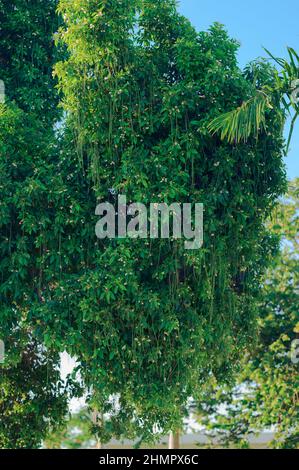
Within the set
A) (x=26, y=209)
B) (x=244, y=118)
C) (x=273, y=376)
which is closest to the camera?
(x=244, y=118)

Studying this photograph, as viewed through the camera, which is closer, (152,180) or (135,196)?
(135,196)

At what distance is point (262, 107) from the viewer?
273 inches

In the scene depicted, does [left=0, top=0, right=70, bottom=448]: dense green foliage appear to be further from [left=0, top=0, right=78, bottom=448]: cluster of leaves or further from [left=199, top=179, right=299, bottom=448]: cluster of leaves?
[left=199, top=179, right=299, bottom=448]: cluster of leaves

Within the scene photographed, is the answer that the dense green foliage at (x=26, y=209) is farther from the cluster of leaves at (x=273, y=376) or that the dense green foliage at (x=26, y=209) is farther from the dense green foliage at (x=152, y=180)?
the cluster of leaves at (x=273, y=376)

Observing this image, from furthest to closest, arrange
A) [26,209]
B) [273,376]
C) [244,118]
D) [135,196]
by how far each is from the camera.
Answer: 1. [273,376]
2. [26,209]
3. [135,196]
4. [244,118]

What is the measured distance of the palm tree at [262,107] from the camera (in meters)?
6.93

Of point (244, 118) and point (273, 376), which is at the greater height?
point (244, 118)

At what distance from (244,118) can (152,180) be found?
111 centimetres

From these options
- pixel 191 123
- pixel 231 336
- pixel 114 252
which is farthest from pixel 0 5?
pixel 231 336

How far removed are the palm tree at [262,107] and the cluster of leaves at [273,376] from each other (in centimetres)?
457

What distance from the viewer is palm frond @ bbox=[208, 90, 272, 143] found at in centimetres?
690

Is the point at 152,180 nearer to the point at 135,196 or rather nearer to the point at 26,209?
the point at 135,196

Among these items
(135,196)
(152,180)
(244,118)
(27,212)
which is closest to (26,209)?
(27,212)
